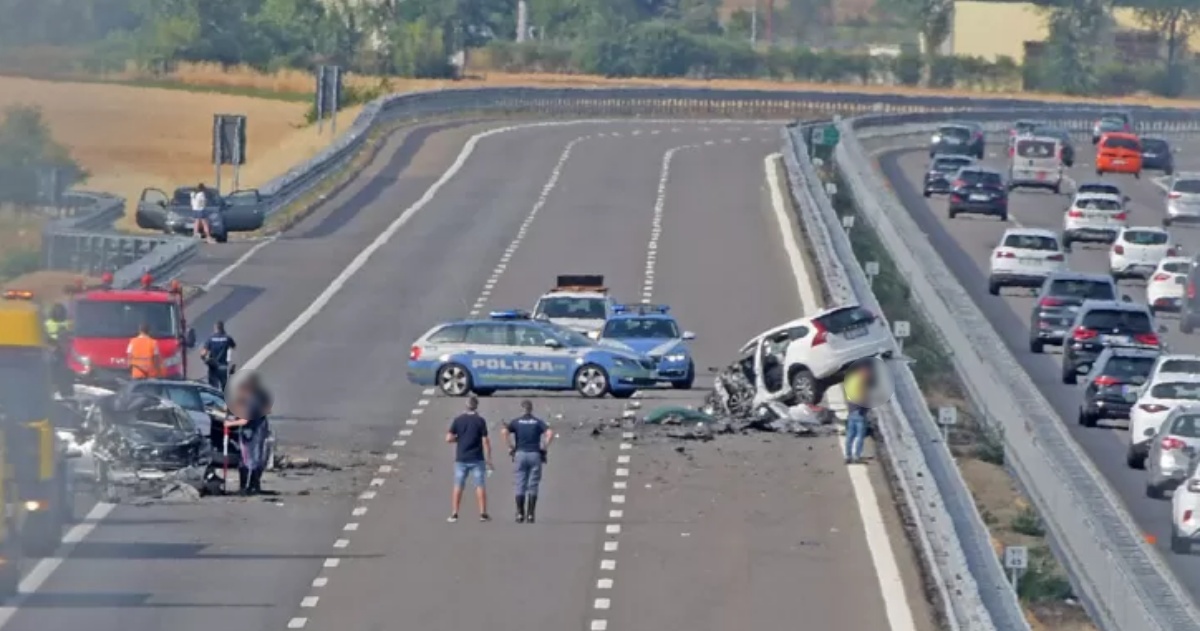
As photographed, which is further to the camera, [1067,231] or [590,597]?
[1067,231]

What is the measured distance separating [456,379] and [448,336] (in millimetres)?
655

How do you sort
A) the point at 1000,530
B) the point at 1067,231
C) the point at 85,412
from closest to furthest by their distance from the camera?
the point at 85,412
the point at 1000,530
the point at 1067,231

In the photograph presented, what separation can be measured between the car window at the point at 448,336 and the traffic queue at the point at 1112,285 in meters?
9.08

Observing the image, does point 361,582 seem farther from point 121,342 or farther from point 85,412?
point 121,342

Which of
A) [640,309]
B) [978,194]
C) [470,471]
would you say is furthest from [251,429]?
[978,194]

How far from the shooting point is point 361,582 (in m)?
25.2

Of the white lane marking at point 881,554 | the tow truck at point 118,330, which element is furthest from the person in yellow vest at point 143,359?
the white lane marking at point 881,554

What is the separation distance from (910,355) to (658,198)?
24.0 meters

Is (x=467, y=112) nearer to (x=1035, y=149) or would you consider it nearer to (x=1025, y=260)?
(x=1035, y=149)

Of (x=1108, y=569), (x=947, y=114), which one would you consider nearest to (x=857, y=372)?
(x=1108, y=569)

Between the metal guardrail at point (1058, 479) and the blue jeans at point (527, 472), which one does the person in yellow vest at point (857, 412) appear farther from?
the blue jeans at point (527, 472)

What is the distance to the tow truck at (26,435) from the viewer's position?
23.6 metres

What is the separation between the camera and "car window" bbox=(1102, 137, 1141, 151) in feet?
282

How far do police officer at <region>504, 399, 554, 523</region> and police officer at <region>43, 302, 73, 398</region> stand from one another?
18.2 feet
